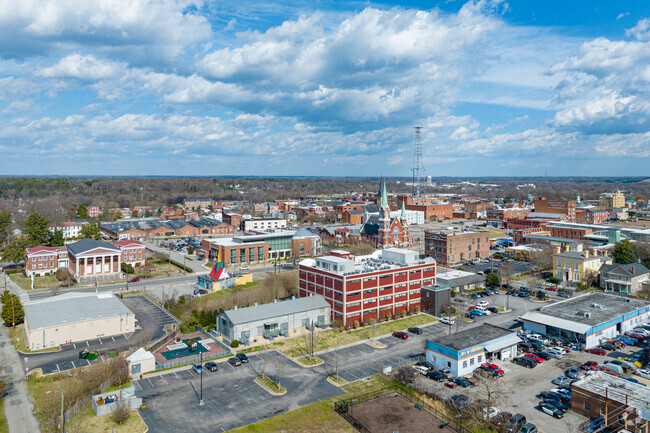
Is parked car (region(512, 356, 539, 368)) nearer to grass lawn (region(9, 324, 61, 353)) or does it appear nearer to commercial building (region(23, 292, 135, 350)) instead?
commercial building (region(23, 292, 135, 350))

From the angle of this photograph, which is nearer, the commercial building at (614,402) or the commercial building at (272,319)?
the commercial building at (614,402)

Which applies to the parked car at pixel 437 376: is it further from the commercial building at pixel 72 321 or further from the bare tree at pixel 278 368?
the commercial building at pixel 72 321

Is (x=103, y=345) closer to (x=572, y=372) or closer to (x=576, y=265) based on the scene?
(x=572, y=372)

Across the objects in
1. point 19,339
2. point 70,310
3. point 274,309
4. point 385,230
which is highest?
point 385,230

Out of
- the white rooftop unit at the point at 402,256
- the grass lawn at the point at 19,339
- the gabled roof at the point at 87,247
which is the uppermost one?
the white rooftop unit at the point at 402,256

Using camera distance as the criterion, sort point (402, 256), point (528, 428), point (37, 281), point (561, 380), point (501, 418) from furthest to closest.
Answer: point (37, 281)
point (402, 256)
point (561, 380)
point (501, 418)
point (528, 428)

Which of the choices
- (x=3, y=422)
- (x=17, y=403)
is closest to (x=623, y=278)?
(x=17, y=403)

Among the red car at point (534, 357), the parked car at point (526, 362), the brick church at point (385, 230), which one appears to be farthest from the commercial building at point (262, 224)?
the parked car at point (526, 362)
